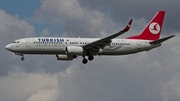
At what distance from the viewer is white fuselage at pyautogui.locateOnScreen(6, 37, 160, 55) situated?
326 ft

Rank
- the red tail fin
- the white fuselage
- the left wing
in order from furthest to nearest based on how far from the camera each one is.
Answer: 1. the red tail fin
2. the left wing
3. the white fuselage

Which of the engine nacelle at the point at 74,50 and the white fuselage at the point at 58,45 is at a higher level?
the white fuselage at the point at 58,45

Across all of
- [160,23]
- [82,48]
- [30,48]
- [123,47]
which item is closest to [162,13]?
[160,23]

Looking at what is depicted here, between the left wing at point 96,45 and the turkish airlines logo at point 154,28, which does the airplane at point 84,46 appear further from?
the turkish airlines logo at point 154,28

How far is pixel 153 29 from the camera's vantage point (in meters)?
112

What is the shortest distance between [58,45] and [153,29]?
839 inches

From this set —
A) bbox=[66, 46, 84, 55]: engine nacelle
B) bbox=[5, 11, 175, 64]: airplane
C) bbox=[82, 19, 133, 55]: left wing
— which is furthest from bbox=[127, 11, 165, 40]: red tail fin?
bbox=[66, 46, 84, 55]: engine nacelle

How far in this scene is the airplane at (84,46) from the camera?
99438 mm

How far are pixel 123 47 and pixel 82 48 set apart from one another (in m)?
8.08

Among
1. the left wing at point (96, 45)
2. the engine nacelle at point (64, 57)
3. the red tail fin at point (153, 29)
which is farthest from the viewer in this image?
the red tail fin at point (153, 29)

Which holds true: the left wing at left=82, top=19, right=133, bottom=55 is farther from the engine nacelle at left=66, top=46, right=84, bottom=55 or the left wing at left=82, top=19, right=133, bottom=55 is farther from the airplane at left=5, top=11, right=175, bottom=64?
the engine nacelle at left=66, top=46, right=84, bottom=55

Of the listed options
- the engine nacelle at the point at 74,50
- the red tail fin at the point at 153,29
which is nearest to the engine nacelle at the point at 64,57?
the engine nacelle at the point at 74,50

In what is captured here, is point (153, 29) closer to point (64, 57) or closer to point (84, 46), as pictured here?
point (84, 46)

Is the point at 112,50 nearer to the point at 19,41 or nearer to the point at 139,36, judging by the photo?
the point at 139,36
